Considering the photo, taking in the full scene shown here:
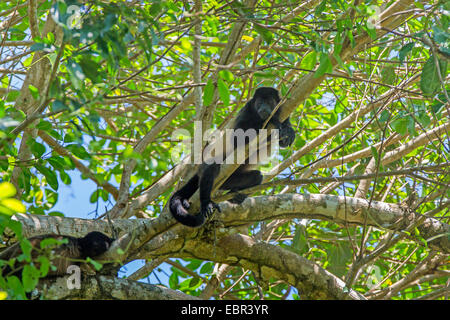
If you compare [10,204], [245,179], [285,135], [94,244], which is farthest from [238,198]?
[10,204]

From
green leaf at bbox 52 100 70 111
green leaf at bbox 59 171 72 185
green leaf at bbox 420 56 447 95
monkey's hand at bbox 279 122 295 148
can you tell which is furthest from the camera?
monkey's hand at bbox 279 122 295 148

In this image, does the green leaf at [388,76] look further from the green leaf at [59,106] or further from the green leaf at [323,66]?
the green leaf at [59,106]

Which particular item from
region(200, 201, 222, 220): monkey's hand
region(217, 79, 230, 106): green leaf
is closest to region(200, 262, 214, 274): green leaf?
region(200, 201, 222, 220): monkey's hand

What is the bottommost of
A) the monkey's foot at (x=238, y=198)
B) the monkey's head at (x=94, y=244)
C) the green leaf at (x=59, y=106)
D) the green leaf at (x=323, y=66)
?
the monkey's head at (x=94, y=244)

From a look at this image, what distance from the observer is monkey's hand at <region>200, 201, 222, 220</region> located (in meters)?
4.50

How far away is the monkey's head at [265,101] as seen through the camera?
17.9ft

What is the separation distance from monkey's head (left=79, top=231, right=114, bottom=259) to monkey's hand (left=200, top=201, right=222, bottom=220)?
0.88 m

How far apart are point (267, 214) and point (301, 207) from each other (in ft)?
1.05

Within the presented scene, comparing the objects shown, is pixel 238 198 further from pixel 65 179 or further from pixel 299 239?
pixel 65 179

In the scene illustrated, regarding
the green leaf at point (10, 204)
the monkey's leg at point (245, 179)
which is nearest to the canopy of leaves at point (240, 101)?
the green leaf at point (10, 204)

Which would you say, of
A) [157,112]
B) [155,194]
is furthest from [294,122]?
[155,194]

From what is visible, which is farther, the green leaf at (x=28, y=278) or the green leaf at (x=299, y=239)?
the green leaf at (x=299, y=239)

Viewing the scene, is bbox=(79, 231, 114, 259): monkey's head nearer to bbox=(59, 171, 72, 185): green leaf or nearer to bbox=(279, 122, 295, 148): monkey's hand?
bbox=(59, 171, 72, 185): green leaf

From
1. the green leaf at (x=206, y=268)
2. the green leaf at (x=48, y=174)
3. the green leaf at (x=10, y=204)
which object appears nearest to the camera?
the green leaf at (x=10, y=204)
